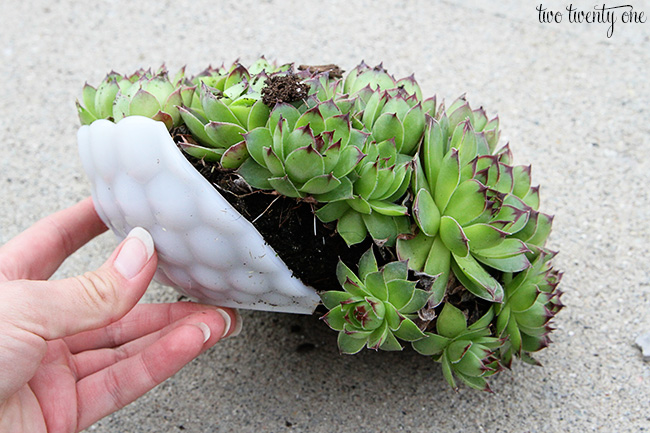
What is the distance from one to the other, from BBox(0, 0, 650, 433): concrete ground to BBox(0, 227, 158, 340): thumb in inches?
13.9

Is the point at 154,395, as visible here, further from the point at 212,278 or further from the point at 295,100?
the point at 295,100

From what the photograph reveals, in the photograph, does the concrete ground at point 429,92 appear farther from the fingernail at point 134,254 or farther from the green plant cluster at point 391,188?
the fingernail at point 134,254

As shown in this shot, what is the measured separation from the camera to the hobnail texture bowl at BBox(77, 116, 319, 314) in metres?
0.99

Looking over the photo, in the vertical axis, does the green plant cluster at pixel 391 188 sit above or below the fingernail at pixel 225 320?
above

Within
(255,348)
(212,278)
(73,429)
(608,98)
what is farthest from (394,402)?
(608,98)

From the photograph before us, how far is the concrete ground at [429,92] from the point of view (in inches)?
49.6

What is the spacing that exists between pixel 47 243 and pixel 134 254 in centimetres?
40

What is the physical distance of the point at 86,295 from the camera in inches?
39.1

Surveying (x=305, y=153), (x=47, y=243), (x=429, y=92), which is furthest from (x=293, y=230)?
(x=429, y=92)

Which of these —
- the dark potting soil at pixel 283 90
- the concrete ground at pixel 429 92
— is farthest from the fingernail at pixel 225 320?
the dark potting soil at pixel 283 90

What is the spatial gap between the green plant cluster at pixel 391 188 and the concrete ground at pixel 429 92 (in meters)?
0.19

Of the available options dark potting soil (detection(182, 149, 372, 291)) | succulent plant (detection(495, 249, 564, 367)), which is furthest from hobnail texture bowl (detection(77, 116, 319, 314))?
succulent plant (detection(495, 249, 564, 367))

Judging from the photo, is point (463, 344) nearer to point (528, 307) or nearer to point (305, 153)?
point (528, 307)

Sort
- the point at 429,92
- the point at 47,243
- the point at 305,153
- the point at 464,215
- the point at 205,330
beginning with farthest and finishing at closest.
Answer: the point at 429,92 → the point at 47,243 → the point at 205,330 → the point at 464,215 → the point at 305,153
